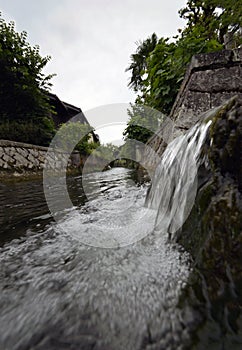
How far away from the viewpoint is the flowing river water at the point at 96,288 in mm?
562

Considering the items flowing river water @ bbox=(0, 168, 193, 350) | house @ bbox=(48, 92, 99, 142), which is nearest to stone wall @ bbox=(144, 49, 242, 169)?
flowing river water @ bbox=(0, 168, 193, 350)

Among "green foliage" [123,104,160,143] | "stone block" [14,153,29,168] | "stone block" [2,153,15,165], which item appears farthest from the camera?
"green foliage" [123,104,160,143]

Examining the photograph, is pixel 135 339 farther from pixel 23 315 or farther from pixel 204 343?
pixel 23 315

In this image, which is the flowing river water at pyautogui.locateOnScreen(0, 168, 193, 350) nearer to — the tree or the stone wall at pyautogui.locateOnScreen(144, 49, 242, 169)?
the stone wall at pyautogui.locateOnScreen(144, 49, 242, 169)

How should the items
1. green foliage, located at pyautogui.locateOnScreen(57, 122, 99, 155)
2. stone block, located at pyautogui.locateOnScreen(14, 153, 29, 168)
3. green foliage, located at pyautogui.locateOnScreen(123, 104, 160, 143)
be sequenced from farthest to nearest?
green foliage, located at pyautogui.locateOnScreen(57, 122, 99, 155)
green foliage, located at pyautogui.locateOnScreen(123, 104, 160, 143)
stone block, located at pyautogui.locateOnScreen(14, 153, 29, 168)

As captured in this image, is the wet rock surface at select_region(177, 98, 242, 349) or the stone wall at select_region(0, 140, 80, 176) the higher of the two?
the stone wall at select_region(0, 140, 80, 176)

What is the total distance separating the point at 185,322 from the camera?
1.93 ft

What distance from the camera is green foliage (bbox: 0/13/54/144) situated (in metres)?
8.20

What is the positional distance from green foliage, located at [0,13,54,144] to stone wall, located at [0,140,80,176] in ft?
2.59

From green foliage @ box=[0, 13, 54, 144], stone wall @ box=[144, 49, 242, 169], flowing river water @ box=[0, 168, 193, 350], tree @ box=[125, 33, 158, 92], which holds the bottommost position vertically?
flowing river water @ box=[0, 168, 193, 350]

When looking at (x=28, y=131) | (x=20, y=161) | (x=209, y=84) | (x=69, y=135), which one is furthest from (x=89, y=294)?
(x=69, y=135)

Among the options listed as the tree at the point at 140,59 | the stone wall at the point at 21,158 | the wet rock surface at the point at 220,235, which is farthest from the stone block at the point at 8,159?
the tree at the point at 140,59

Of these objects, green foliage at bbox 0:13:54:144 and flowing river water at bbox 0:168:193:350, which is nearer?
flowing river water at bbox 0:168:193:350

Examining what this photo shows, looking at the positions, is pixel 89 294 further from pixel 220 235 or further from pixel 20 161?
pixel 20 161
